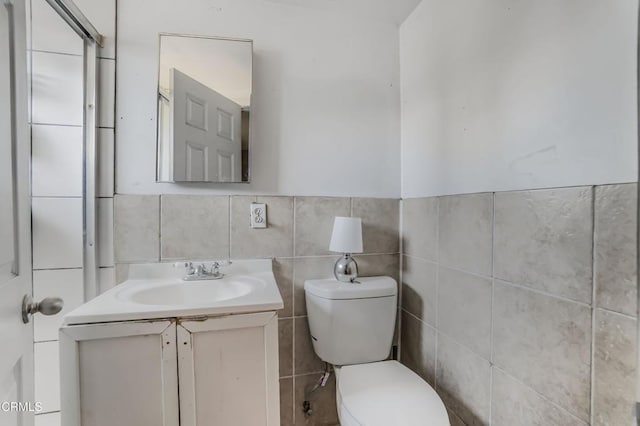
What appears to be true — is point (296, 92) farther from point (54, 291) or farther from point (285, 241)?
point (54, 291)

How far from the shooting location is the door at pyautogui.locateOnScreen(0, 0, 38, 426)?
0.62 meters

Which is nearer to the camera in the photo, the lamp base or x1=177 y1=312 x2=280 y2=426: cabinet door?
x1=177 y1=312 x2=280 y2=426: cabinet door

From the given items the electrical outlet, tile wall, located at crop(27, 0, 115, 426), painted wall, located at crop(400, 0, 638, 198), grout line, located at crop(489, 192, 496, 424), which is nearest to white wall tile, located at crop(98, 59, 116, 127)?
tile wall, located at crop(27, 0, 115, 426)

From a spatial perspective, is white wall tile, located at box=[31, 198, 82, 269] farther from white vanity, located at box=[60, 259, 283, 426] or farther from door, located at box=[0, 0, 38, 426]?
door, located at box=[0, 0, 38, 426]

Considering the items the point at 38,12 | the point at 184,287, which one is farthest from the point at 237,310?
the point at 38,12

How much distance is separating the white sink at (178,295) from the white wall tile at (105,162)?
358 millimetres

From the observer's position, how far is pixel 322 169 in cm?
147

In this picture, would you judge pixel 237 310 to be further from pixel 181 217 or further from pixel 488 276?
pixel 488 276

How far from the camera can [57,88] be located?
3.90ft

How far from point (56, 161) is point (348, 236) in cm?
127

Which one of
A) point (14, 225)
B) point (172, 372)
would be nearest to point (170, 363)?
point (172, 372)

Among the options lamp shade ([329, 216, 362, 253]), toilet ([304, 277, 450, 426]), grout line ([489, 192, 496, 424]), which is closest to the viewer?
grout line ([489, 192, 496, 424])

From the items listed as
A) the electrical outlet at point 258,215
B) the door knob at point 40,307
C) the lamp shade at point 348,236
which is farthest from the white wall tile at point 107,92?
the lamp shade at point 348,236

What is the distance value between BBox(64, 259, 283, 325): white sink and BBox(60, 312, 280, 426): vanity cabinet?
0.09 ft
